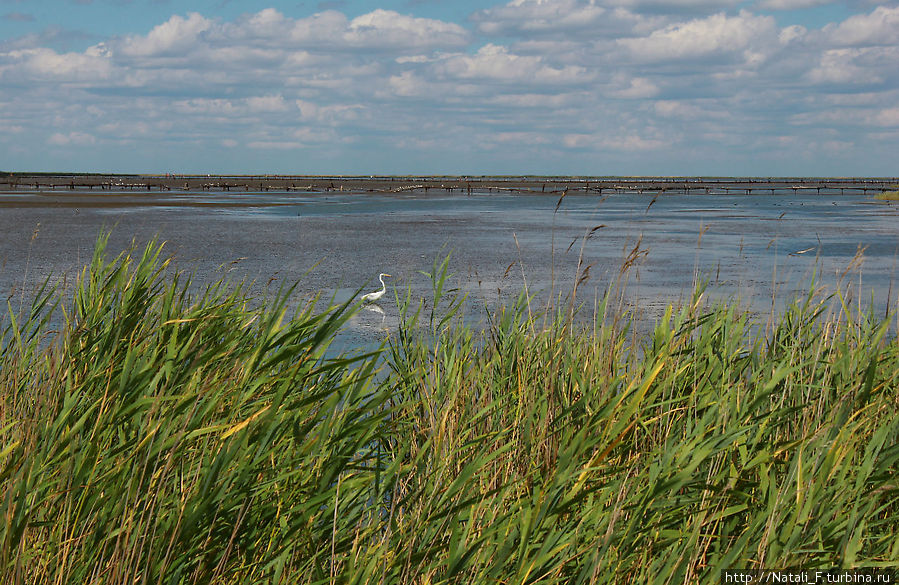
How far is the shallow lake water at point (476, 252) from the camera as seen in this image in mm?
13977

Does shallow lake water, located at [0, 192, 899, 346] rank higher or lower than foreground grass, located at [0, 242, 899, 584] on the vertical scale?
lower

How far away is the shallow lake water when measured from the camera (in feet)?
45.9

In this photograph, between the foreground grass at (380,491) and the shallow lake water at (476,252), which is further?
the shallow lake water at (476,252)

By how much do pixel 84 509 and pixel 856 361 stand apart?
15.5 feet

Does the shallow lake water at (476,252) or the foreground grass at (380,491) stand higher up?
the foreground grass at (380,491)

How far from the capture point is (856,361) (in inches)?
230

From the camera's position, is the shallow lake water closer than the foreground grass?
No

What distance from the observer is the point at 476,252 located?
24859 mm

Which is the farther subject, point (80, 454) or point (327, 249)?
point (327, 249)

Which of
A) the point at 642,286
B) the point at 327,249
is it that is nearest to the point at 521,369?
the point at 642,286

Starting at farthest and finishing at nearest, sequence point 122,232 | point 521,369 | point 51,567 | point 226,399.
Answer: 1. point 122,232
2. point 521,369
3. point 226,399
4. point 51,567

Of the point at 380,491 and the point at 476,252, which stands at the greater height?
the point at 380,491

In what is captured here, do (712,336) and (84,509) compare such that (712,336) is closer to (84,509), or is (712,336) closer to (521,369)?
(521,369)

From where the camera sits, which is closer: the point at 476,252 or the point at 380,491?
the point at 380,491
